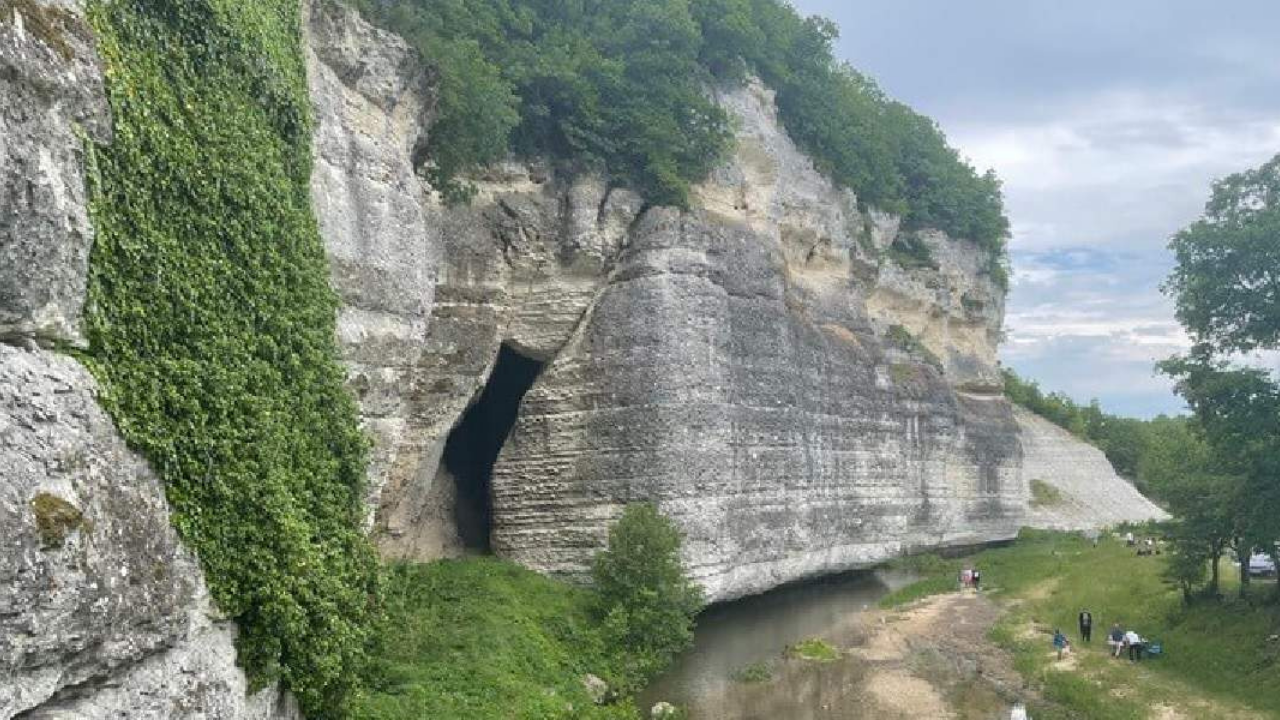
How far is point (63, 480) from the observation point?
7.48 meters

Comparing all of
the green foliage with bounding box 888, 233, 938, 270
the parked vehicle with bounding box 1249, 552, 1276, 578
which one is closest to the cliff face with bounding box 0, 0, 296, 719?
the parked vehicle with bounding box 1249, 552, 1276, 578

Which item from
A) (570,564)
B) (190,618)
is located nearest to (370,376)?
(570,564)

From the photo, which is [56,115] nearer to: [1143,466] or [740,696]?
[740,696]

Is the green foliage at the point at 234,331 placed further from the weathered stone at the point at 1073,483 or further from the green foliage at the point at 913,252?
the weathered stone at the point at 1073,483

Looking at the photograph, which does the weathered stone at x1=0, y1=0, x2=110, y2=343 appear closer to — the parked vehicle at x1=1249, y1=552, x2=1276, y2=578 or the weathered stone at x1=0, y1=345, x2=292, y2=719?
the weathered stone at x1=0, y1=345, x2=292, y2=719

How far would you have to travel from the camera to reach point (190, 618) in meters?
9.07

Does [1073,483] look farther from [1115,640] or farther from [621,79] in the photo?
[621,79]

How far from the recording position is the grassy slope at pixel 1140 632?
20.0 metres

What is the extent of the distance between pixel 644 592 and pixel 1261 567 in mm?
21649

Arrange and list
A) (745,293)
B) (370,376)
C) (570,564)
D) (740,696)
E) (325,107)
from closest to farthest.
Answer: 1. (325,107)
2. (370,376)
3. (740,696)
4. (570,564)
5. (745,293)

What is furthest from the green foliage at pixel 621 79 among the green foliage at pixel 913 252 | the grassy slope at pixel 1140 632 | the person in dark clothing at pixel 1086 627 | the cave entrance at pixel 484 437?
the person in dark clothing at pixel 1086 627

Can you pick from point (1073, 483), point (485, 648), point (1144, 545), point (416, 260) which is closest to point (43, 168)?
point (416, 260)

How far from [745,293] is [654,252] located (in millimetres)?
3755

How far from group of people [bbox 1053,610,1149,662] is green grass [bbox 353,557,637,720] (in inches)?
490
